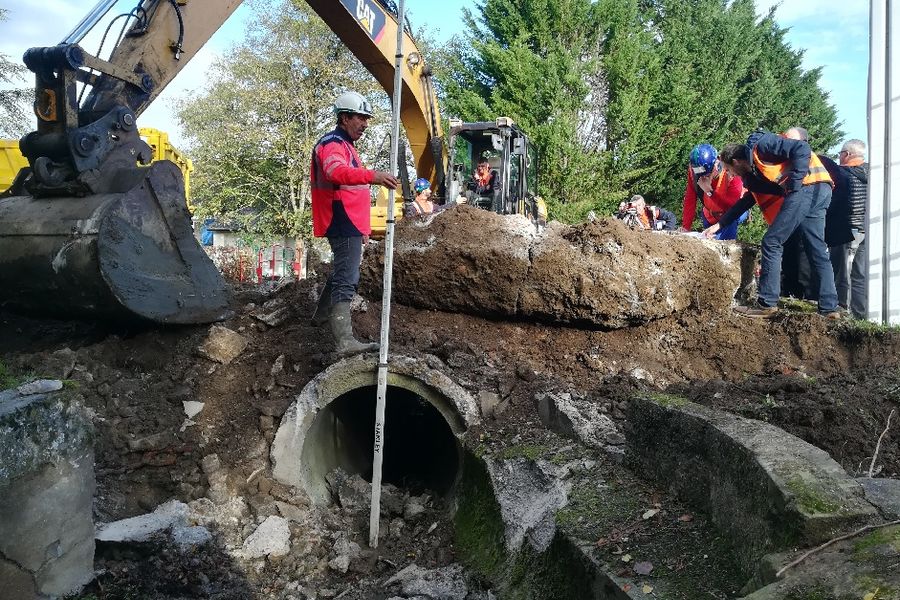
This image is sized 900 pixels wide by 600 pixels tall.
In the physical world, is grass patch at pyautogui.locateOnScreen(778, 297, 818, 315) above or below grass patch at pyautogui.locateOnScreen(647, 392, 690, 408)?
above

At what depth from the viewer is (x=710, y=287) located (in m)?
5.53

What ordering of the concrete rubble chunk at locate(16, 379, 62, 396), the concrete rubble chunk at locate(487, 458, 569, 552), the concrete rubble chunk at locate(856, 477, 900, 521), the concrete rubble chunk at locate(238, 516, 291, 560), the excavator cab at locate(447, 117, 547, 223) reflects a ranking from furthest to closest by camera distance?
1. the excavator cab at locate(447, 117, 547, 223)
2. the concrete rubble chunk at locate(238, 516, 291, 560)
3. the concrete rubble chunk at locate(487, 458, 569, 552)
4. the concrete rubble chunk at locate(16, 379, 62, 396)
5. the concrete rubble chunk at locate(856, 477, 900, 521)

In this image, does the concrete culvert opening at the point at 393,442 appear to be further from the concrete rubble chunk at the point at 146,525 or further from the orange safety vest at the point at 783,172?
the orange safety vest at the point at 783,172

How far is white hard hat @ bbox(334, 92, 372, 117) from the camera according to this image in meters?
4.70

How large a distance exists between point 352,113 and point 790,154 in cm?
349

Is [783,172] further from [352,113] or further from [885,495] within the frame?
[885,495]

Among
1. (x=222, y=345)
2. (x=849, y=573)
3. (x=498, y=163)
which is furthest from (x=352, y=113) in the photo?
(x=498, y=163)

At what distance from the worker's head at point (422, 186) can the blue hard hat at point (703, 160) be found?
3401 millimetres

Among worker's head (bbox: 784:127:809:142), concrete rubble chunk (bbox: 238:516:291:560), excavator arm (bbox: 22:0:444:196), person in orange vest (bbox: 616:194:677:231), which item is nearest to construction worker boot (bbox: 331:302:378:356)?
concrete rubble chunk (bbox: 238:516:291:560)

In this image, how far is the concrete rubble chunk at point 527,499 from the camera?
341 centimetres

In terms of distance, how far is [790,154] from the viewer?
5477 mm

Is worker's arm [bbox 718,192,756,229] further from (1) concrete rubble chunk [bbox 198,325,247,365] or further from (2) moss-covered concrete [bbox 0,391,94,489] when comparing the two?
(2) moss-covered concrete [bbox 0,391,94,489]

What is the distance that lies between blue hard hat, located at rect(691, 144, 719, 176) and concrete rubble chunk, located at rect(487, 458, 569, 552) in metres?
4.54

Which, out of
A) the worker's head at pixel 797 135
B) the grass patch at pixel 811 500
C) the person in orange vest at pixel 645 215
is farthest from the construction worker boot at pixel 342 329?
the person in orange vest at pixel 645 215
